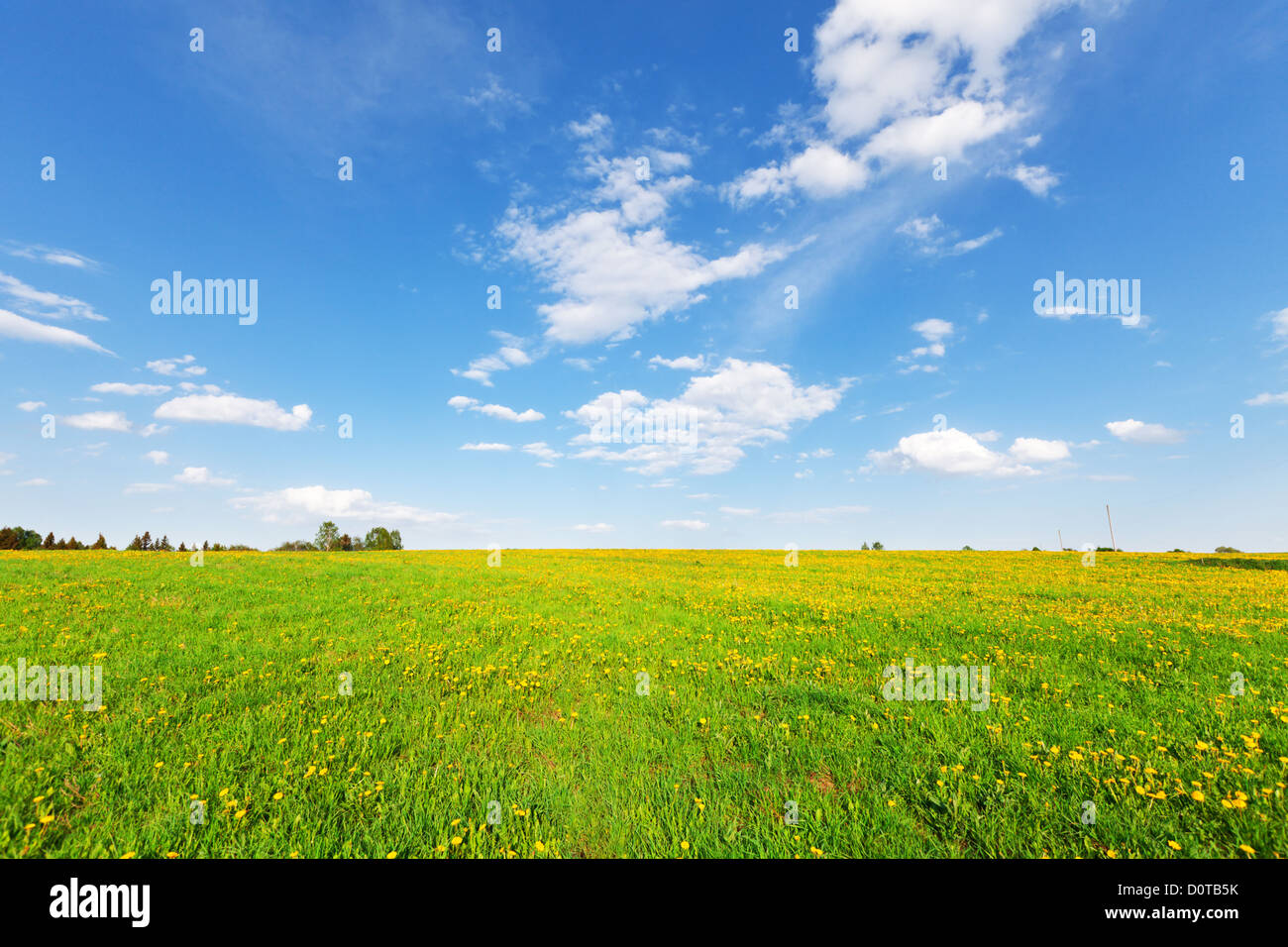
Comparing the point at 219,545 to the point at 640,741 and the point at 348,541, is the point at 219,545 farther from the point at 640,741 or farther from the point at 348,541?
the point at 640,741

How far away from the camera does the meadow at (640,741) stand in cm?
409

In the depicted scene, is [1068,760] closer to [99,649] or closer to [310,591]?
[99,649]

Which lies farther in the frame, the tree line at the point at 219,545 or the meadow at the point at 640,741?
the tree line at the point at 219,545

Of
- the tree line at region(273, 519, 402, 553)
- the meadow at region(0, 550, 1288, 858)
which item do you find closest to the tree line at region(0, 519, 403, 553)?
the tree line at region(273, 519, 402, 553)

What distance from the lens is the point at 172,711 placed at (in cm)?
642

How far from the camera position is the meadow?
409cm

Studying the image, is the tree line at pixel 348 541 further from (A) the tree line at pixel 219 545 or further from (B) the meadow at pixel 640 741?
(B) the meadow at pixel 640 741

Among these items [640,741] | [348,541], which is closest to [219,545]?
[348,541]

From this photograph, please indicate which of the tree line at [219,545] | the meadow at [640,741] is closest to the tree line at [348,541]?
the tree line at [219,545]

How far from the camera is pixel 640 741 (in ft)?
19.2

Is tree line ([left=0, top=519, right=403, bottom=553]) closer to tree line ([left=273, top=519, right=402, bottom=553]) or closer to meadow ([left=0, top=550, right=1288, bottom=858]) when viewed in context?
tree line ([left=273, top=519, right=402, bottom=553])

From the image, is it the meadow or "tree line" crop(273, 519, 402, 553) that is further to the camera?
"tree line" crop(273, 519, 402, 553)

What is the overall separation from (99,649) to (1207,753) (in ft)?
52.8

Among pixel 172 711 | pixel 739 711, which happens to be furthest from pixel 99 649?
pixel 739 711
